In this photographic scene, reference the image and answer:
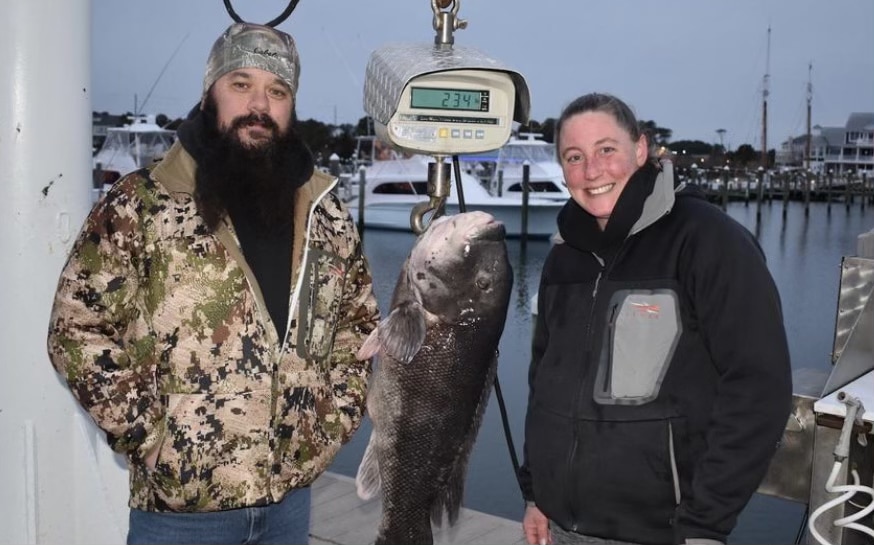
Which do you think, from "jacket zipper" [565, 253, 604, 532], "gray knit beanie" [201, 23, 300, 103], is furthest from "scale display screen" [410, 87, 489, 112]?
"jacket zipper" [565, 253, 604, 532]

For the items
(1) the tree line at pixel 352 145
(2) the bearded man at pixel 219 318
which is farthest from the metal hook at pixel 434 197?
(1) the tree line at pixel 352 145

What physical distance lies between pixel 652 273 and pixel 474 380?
667 millimetres

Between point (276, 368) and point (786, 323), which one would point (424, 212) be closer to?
point (276, 368)

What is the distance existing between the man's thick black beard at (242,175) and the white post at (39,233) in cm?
98

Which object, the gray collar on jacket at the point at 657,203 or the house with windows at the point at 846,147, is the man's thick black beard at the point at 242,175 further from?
the house with windows at the point at 846,147

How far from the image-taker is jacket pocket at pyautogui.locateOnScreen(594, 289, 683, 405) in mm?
2660

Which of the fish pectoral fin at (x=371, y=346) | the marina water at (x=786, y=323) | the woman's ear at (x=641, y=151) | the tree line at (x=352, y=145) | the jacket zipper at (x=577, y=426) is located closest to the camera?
the fish pectoral fin at (x=371, y=346)

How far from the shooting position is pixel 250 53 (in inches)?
105

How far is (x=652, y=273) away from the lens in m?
→ 2.71

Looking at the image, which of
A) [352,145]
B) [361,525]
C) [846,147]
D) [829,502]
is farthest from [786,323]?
[846,147]

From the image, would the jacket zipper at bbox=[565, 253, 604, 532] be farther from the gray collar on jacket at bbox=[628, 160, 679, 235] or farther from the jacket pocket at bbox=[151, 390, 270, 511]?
the jacket pocket at bbox=[151, 390, 270, 511]

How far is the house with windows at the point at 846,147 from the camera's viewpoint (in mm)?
113562

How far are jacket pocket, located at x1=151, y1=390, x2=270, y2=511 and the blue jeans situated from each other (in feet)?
0.13

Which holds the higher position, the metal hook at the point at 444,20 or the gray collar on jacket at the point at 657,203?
the metal hook at the point at 444,20
